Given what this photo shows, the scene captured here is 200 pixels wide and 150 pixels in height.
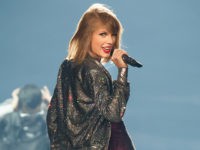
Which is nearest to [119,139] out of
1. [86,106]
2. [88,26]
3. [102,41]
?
[86,106]

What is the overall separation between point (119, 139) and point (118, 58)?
866 mm

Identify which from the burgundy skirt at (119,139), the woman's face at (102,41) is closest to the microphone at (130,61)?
the woman's face at (102,41)

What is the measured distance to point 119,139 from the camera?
6.48 m

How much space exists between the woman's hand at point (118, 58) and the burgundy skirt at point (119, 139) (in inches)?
24.4

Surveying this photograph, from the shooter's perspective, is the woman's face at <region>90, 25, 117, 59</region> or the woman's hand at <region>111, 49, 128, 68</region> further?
the woman's face at <region>90, 25, 117, 59</region>

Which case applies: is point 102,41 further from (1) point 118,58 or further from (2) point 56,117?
(2) point 56,117

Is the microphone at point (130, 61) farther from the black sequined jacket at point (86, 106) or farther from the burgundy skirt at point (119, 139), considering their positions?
the burgundy skirt at point (119, 139)

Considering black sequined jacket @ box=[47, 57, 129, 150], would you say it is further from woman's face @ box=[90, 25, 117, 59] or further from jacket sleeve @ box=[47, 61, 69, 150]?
woman's face @ box=[90, 25, 117, 59]

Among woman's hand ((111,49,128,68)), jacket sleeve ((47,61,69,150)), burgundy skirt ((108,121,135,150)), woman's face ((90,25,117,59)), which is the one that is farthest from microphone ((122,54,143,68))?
jacket sleeve ((47,61,69,150))

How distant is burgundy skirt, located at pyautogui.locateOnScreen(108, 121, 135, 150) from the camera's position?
6441 mm

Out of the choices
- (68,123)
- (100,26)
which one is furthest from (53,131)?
(100,26)

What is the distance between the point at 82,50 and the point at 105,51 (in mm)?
257

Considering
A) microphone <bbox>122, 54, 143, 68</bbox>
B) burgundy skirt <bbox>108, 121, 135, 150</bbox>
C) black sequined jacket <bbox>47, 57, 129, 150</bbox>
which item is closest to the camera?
microphone <bbox>122, 54, 143, 68</bbox>

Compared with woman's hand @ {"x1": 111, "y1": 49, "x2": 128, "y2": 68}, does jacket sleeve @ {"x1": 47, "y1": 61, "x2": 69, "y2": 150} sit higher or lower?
lower
